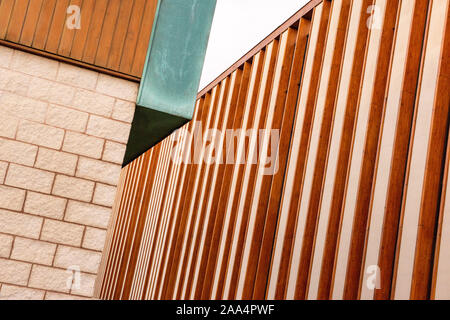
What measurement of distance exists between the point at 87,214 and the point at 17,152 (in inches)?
23.8

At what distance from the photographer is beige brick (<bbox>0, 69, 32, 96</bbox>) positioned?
3.17 meters

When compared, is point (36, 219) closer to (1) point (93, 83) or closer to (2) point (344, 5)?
(1) point (93, 83)

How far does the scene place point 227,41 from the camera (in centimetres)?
1005

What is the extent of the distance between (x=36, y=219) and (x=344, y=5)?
17.0 ft

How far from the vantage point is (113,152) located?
3.32 metres

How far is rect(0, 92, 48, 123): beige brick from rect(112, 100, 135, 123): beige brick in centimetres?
47

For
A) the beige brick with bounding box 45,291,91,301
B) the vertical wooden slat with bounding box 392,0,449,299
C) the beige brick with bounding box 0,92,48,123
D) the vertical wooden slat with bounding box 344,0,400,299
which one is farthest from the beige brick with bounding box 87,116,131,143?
the vertical wooden slat with bounding box 344,0,400,299

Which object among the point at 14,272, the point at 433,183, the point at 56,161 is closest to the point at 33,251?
the point at 14,272

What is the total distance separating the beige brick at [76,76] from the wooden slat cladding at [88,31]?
0.17ft

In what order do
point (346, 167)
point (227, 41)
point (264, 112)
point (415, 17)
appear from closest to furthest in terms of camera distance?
point (415, 17) < point (346, 167) < point (264, 112) < point (227, 41)

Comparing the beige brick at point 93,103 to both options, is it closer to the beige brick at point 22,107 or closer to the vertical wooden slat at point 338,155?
the beige brick at point 22,107

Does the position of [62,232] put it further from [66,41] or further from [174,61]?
[174,61]

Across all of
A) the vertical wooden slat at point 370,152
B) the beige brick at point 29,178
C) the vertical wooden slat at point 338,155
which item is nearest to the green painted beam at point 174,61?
the beige brick at point 29,178
